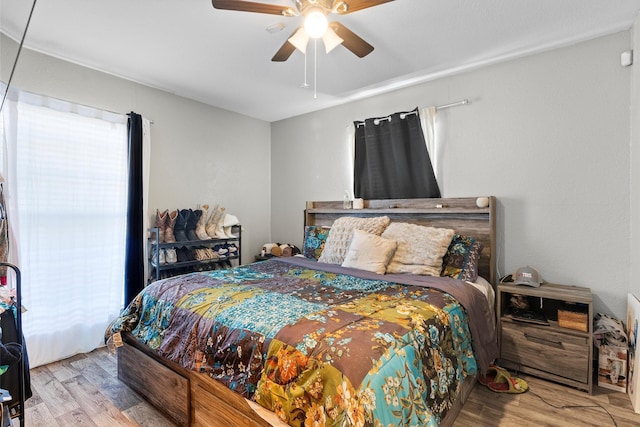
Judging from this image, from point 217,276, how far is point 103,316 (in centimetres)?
139

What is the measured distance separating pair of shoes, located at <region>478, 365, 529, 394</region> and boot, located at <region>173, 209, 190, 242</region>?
2.96 m

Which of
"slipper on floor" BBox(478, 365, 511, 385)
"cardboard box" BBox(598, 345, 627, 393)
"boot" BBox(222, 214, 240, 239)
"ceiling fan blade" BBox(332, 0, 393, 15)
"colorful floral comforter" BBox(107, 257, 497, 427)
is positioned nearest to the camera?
"colorful floral comforter" BBox(107, 257, 497, 427)

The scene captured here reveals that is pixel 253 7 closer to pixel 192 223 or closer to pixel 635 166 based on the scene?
pixel 192 223

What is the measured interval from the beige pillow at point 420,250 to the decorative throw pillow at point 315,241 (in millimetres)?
872

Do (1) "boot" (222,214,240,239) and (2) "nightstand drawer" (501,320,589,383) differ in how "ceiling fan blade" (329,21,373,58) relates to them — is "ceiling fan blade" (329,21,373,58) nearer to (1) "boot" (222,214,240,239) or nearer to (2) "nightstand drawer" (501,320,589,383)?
(2) "nightstand drawer" (501,320,589,383)

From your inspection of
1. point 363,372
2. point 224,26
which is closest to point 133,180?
point 224,26

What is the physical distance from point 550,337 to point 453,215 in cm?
117

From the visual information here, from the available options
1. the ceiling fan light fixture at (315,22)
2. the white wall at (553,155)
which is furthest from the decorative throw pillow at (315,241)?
the ceiling fan light fixture at (315,22)

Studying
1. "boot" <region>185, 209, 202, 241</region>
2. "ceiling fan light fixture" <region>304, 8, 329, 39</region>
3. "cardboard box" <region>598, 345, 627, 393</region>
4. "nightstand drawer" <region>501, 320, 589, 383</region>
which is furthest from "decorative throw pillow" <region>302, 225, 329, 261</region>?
"cardboard box" <region>598, 345, 627, 393</region>

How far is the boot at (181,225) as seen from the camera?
3.26 meters

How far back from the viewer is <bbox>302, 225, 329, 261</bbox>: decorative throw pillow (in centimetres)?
333

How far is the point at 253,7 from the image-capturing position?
1.66 m

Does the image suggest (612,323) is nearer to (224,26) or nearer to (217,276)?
(217,276)

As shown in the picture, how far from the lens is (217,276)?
2.39m
